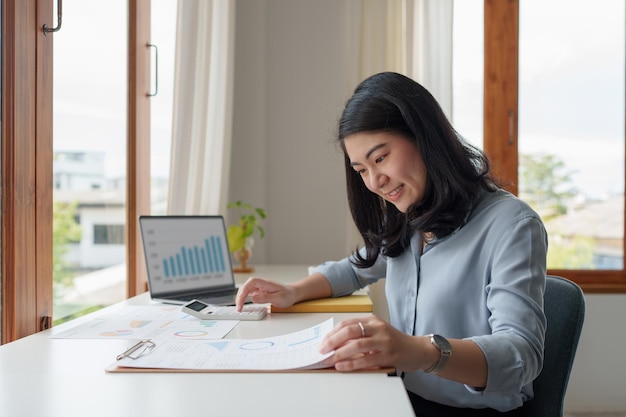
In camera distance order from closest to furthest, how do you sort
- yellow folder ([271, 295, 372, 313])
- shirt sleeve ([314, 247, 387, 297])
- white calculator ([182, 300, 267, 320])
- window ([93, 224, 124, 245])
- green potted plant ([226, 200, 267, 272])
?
white calculator ([182, 300, 267, 320]) < yellow folder ([271, 295, 372, 313]) < shirt sleeve ([314, 247, 387, 297]) < window ([93, 224, 124, 245]) < green potted plant ([226, 200, 267, 272])

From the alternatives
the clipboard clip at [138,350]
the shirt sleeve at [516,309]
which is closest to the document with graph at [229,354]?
the clipboard clip at [138,350]

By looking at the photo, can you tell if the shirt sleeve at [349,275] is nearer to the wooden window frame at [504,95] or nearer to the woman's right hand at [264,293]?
the woman's right hand at [264,293]

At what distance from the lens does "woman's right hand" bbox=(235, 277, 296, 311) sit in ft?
5.30

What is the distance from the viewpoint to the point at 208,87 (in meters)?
2.73

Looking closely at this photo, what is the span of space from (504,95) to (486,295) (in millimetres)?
2143

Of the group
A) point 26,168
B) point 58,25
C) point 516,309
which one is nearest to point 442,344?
point 516,309

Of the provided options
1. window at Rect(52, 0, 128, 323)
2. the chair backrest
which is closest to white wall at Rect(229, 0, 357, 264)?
window at Rect(52, 0, 128, 323)

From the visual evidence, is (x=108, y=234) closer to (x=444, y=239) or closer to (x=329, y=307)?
(x=329, y=307)

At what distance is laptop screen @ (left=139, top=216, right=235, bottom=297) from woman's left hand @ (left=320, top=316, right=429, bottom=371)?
964mm

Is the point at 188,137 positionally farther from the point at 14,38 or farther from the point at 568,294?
the point at 568,294

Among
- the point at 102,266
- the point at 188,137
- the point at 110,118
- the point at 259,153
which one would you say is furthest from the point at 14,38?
the point at 259,153

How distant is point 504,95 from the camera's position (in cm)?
321

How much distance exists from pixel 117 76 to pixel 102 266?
2.06 ft

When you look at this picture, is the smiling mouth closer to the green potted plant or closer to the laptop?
the laptop
